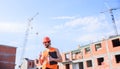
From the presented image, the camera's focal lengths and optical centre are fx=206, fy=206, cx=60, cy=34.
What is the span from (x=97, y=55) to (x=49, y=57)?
4106cm

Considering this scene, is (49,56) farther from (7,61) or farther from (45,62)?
(7,61)

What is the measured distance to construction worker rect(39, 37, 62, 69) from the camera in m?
5.23

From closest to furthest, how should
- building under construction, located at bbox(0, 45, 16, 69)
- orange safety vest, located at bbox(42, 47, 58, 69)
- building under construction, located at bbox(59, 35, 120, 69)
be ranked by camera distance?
orange safety vest, located at bbox(42, 47, 58, 69)
building under construction, located at bbox(59, 35, 120, 69)
building under construction, located at bbox(0, 45, 16, 69)

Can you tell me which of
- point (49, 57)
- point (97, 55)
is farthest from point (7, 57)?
point (49, 57)

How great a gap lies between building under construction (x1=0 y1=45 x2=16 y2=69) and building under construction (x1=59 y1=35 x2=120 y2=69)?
48.7 feet

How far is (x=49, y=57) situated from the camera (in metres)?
5.29

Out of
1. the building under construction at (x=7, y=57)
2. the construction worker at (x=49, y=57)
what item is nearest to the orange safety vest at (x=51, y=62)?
the construction worker at (x=49, y=57)

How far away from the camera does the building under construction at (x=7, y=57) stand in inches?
2163

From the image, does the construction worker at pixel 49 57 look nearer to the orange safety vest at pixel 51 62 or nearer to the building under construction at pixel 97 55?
the orange safety vest at pixel 51 62

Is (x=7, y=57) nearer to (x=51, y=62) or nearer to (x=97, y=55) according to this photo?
(x=97, y=55)

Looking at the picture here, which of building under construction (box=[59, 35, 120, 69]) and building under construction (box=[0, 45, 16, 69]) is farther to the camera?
building under construction (box=[0, 45, 16, 69])

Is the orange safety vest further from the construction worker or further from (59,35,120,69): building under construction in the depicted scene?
(59,35,120,69): building under construction

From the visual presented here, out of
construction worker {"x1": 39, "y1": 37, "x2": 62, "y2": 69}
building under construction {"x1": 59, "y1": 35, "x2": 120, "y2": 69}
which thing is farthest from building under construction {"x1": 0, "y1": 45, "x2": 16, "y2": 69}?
construction worker {"x1": 39, "y1": 37, "x2": 62, "y2": 69}

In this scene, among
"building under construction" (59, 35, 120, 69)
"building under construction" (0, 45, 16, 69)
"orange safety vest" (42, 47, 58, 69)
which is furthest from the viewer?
"building under construction" (0, 45, 16, 69)
